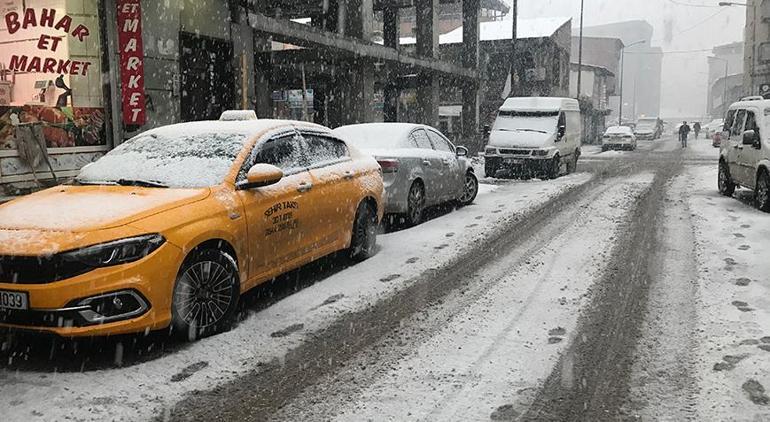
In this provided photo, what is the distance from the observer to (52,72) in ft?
37.5

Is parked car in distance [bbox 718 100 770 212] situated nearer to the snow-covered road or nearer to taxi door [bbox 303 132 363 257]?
the snow-covered road

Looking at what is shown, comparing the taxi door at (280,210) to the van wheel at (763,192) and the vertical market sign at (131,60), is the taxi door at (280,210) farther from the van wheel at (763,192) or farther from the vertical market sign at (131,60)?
the van wheel at (763,192)

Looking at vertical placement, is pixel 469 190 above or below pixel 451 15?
below

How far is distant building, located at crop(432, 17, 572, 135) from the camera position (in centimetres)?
4406

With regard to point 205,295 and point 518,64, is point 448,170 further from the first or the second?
point 518,64

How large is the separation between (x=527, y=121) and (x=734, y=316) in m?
13.9

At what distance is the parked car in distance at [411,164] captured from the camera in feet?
31.0

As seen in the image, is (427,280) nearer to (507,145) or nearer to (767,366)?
(767,366)

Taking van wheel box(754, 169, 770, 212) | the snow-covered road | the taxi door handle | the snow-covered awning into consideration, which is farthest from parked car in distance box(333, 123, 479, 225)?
the snow-covered awning

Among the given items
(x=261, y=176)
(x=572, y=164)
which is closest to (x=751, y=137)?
(x=572, y=164)

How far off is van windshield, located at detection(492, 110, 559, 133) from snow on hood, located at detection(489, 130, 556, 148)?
266mm

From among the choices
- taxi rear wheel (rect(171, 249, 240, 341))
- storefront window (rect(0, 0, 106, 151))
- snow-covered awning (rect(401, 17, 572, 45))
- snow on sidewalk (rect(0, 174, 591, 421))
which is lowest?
snow on sidewalk (rect(0, 174, 591, 421))

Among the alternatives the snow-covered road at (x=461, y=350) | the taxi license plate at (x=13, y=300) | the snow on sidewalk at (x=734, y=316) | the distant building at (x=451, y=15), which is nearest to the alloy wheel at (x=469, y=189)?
the snow on sidewalk at (x=734, y=316)

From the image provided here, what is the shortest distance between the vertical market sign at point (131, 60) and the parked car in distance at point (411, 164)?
14.0 feet
